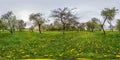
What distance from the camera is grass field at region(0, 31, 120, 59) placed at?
6700cm

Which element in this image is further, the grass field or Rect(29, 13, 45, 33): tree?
Rect(29, 13, 45, 33): tree

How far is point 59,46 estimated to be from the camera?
76.4m

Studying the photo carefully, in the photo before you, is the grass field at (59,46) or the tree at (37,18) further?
the tree at (37,18)

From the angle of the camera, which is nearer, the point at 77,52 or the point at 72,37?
the point at 77,52

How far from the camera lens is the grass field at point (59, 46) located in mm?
67000

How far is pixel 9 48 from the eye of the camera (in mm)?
74875

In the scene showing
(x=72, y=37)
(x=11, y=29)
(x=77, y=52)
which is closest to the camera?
(x=77, y=52)

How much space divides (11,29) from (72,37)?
21007mm

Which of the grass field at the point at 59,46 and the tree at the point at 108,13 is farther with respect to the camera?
the tree at the point at 108,13

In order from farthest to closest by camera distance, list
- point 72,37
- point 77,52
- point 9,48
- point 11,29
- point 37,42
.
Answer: point 11,29
point 72,37
point 37,42
point 9,48
point 77,52

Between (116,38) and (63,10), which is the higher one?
(63,10)

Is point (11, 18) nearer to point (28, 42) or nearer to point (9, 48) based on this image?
point (28, 42)

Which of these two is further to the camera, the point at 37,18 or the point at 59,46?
the point at 37,18

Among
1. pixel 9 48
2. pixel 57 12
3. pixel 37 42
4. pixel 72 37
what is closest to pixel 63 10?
pixel 57 12
